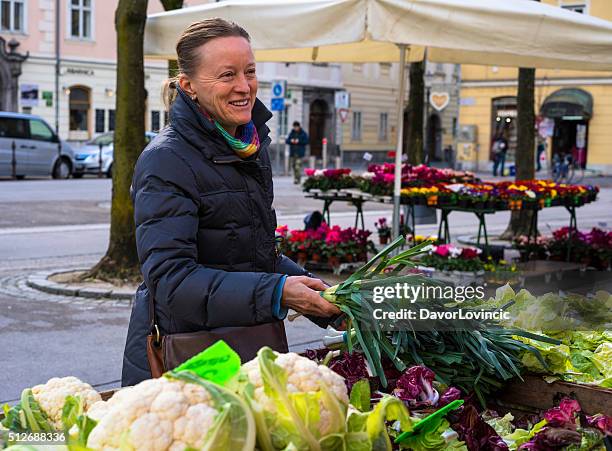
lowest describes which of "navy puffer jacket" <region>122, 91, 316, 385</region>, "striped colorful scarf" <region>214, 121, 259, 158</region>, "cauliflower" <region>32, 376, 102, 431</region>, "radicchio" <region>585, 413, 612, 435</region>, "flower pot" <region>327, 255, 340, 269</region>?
"flower pot" <region>327, 255, 340, 269</region>

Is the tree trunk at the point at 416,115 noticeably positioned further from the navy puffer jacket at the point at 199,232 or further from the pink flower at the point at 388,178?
the navy puffer jacket at the point at 199,232

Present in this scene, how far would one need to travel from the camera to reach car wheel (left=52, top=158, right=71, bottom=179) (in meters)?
26.8

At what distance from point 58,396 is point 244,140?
3.32 feet

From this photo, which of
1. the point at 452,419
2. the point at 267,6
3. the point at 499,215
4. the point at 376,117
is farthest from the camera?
the point at 376,117

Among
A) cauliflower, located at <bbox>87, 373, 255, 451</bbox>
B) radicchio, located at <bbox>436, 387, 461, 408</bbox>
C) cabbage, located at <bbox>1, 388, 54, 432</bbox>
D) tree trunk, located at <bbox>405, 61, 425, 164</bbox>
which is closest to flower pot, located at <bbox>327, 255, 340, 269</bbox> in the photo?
tree trunk, located at <bbox>405, 61, 425, 164</bbox>

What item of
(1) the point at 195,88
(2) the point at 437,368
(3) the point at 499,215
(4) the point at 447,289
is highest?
(1) the point at 195,88

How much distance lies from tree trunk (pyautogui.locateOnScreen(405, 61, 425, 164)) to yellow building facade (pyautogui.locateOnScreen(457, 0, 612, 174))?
22445mm

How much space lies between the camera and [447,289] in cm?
259

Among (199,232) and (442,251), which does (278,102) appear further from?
(199,232)

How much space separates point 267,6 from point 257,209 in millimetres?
5040

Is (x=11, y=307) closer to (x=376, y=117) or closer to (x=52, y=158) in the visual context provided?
(x=52, y=158)

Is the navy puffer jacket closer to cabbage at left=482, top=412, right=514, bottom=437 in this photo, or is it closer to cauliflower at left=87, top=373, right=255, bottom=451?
cabbage at left=482, top=412, right=514, bottom=437

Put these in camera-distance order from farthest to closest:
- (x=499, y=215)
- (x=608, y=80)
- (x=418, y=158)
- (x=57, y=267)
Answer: (x=608, y=80)
(x=499, y=215)
(x=418, y=158)
(x=57, y=267)

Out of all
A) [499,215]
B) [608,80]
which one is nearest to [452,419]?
[499,215]
